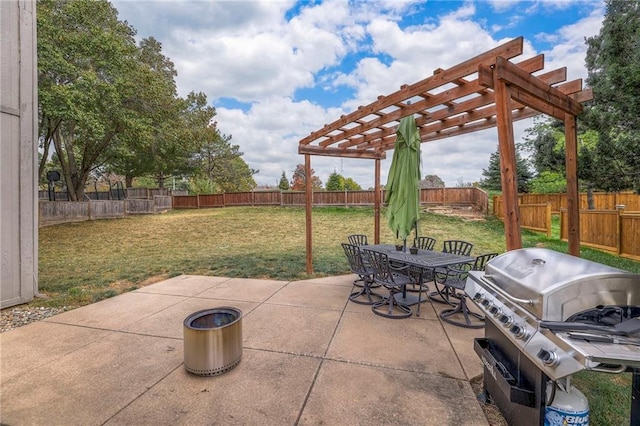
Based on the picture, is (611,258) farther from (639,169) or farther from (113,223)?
(113,223)

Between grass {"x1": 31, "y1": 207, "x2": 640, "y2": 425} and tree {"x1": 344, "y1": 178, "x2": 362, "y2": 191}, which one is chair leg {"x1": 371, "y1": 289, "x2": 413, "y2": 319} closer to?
grass {"x1": 31, "y1": 207, "x2": 640, "y2": 425}

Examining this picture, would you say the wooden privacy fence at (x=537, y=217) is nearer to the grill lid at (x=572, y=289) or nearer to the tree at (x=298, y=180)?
the grill lid at (x=572, y=289)

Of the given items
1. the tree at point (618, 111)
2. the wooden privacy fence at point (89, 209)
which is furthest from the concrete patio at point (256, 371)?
the wooden privacy fence at point (89, 209)

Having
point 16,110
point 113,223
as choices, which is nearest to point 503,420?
point 16,110

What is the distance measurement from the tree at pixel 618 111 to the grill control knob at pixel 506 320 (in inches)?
174

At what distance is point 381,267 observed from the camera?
370cm

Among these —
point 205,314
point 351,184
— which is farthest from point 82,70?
point 351,184

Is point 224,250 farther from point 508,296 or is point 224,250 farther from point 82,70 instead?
point 82,70

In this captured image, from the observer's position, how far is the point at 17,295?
13.1 feet

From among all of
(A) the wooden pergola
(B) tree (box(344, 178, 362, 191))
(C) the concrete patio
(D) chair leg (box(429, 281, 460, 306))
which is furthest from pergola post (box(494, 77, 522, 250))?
(B) tree (box(344, 178, 362, 191))

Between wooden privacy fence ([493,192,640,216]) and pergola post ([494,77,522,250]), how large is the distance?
492 inches

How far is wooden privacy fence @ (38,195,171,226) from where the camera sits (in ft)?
40.5

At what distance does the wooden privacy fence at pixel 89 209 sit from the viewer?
1235cm

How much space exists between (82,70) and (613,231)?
17.7 meters
